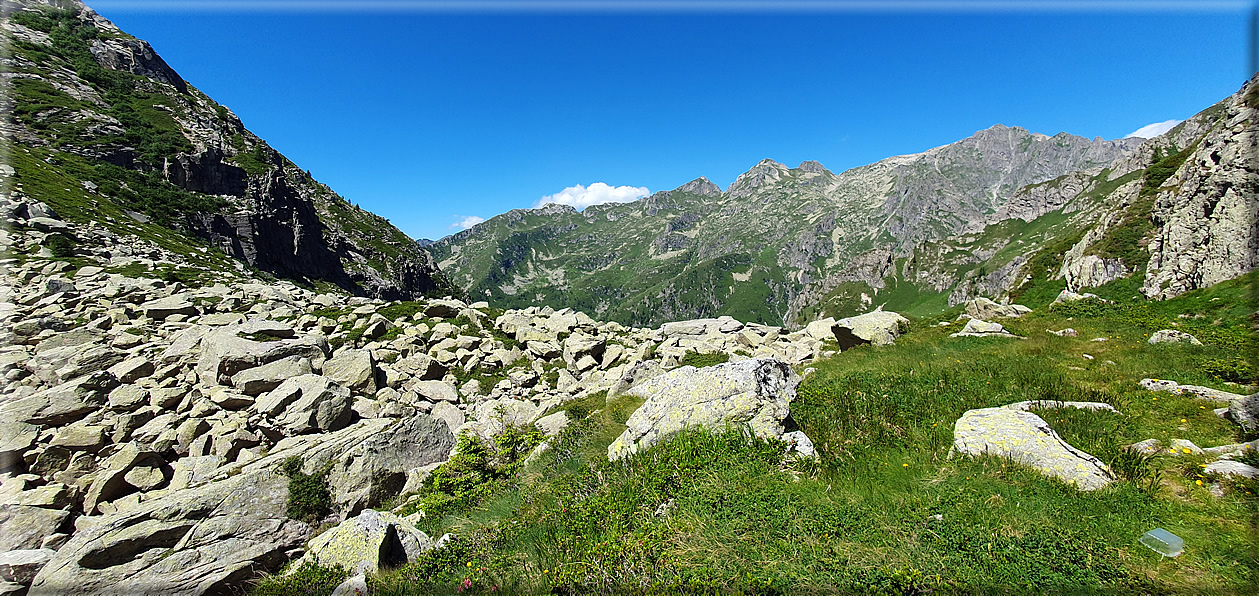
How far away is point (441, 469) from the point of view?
11.6 metres

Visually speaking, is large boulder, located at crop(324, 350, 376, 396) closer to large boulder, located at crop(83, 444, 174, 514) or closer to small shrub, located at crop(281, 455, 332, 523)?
large boulder, located at crop(83, 444, 174, 514)

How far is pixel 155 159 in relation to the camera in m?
66.9

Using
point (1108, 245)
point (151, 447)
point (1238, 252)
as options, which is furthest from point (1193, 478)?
point (1108, 245)

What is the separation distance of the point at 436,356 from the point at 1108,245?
73.4 metres

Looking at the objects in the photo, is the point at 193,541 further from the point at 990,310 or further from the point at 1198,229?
the point at 1198,229

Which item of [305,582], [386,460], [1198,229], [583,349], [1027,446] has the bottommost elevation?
[305,582]

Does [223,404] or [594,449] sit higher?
[223,404]

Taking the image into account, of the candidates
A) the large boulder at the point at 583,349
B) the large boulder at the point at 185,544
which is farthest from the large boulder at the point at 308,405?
the large boulder at the point at 583,349

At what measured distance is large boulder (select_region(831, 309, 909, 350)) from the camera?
866 inches

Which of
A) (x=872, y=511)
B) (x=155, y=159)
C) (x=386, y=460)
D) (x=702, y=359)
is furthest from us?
(x=155, y=159)

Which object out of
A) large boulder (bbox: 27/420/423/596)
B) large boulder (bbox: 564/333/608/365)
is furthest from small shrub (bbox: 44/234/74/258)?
large boulder (bbox: 564/333/608/365)

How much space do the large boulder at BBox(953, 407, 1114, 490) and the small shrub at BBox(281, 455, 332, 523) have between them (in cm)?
1472

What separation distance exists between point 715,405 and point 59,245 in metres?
46.3

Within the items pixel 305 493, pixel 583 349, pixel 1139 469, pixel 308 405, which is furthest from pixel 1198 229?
pixel 308 405
